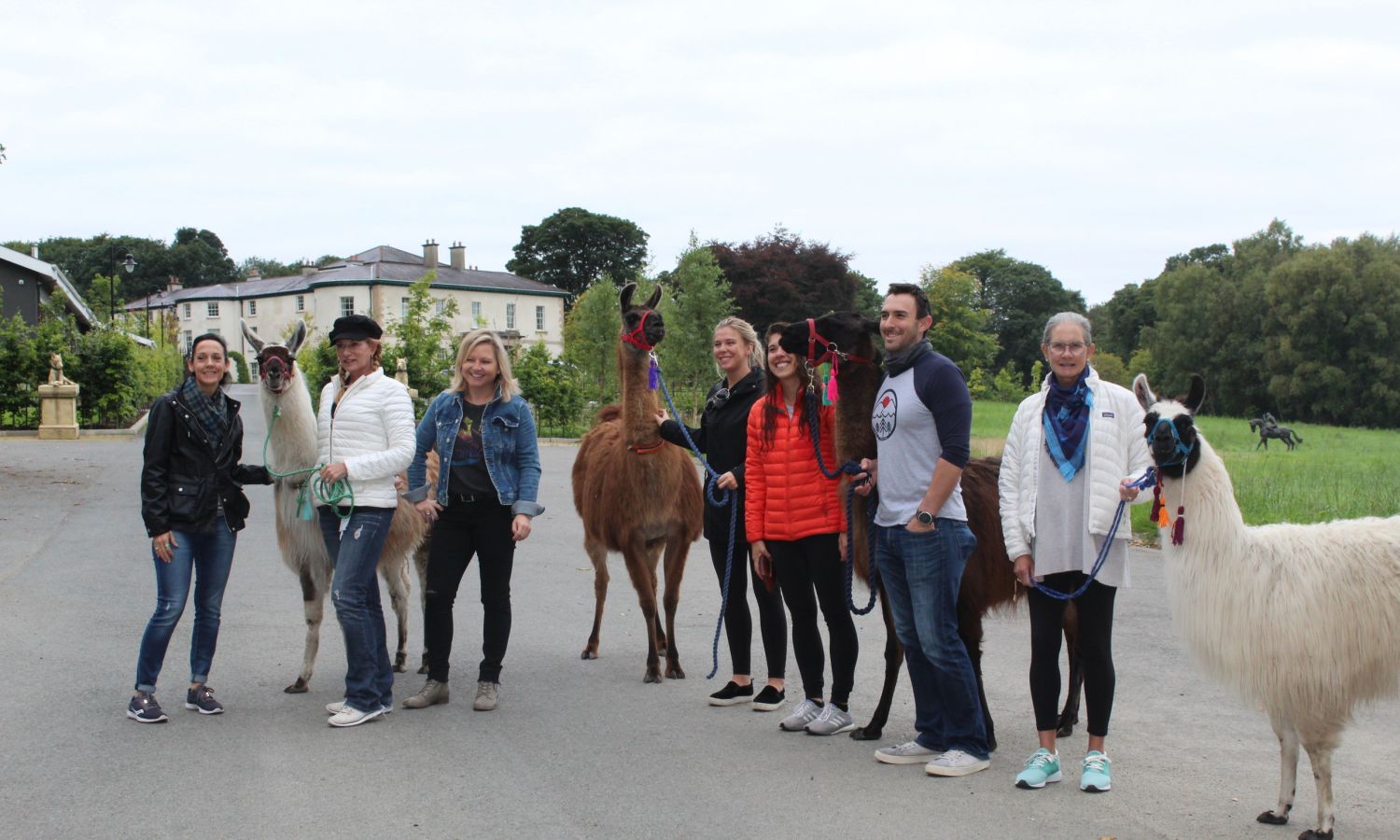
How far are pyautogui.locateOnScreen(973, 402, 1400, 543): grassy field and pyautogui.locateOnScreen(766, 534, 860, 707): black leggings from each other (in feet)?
25.0

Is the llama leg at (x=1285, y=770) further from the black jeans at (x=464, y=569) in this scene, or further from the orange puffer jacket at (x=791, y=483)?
the black jeans at (x=464, y=569)

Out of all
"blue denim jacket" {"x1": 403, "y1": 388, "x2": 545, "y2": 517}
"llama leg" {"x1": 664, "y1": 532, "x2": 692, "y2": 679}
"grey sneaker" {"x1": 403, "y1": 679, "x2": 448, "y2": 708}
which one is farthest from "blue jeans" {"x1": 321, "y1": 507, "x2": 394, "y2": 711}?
"llama leg" {"x1": 664, "y1": 532, "x2": 692, "y2": 679}

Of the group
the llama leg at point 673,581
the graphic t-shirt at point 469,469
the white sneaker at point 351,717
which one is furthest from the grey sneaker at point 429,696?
the llama leg at point 673,581

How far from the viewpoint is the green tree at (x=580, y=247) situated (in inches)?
3374

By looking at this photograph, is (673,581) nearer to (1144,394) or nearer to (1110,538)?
(1110,538)

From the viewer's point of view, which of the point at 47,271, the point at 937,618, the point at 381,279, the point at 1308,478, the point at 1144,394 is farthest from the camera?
the point at 381,279

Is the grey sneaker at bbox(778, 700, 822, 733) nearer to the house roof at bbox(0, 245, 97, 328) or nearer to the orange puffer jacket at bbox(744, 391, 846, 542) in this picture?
the orange puffer jacket at bbox(744, 391, 846, 542)

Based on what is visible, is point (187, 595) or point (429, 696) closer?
point (187, 595)

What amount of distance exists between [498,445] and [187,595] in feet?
5.87

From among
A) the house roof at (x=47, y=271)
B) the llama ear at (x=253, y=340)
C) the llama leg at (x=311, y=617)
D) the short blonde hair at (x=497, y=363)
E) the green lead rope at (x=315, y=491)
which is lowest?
the llama leg at (x=311, y=617)

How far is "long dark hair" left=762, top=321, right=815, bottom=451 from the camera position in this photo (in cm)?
555

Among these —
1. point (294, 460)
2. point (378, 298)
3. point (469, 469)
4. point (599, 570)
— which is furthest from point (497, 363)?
point (378, 298)

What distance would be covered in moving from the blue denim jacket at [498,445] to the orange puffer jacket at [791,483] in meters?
1.26

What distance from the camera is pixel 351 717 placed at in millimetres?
5688
